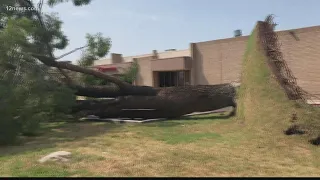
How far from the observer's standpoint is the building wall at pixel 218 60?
24406 mm

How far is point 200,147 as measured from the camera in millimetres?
6652

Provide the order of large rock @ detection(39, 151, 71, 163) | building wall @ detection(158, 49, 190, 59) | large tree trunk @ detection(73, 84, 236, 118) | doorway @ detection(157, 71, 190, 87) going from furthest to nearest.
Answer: building wall @ detection(158, 49, 190, 59)
doorway @ detection(157, 71, 190, 87)
large tree trunk @ detection(73, 84, 236, 118)
large rock @ detection(39, 151, 71, 163)

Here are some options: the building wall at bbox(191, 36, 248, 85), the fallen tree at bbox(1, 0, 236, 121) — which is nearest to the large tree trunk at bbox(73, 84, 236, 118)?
the fallen tree at bbox(1, 0, 236, 121)

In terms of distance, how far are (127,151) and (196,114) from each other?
769 cm

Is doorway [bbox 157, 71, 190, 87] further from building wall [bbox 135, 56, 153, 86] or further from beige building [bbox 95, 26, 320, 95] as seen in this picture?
building wall [bbox 135, 56, 153, 86]

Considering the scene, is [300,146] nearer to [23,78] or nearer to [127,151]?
[127,151]

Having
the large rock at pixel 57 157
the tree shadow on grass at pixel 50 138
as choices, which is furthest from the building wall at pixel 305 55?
the large rock at pixel 57 157

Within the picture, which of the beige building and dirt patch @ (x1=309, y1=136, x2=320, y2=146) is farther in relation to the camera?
the beige building

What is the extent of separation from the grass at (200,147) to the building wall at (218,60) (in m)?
14.0

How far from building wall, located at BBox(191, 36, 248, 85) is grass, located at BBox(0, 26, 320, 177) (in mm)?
13987

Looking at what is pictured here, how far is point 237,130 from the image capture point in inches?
344

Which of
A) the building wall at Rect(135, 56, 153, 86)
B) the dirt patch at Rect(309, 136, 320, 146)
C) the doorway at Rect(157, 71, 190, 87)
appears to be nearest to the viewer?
the dirt patch at Rect(309, 136, 320, 146)

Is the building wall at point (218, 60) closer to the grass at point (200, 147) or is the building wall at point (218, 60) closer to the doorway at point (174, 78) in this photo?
the doorway at point (174, 78)

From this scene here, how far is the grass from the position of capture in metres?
4.99
